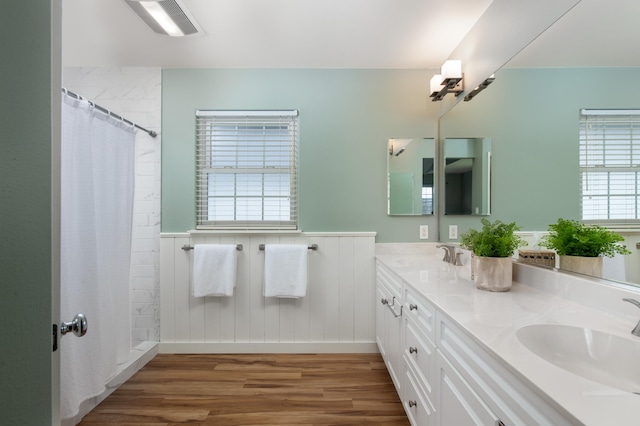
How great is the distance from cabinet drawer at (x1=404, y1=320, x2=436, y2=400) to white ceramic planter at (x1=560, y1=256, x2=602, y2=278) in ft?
2.24

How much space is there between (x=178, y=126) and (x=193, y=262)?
3.70 feet

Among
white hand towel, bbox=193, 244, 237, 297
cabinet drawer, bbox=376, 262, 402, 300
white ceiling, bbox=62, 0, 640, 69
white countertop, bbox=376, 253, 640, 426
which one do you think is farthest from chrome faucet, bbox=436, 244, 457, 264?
white hand towel, bbox=193, 244, 237, 297

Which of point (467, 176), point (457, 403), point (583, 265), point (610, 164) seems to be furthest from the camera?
point (467, 176)

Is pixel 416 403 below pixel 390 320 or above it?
below

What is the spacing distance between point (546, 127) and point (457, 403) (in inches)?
47.7

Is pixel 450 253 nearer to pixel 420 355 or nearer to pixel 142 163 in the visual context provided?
pixel 420 355

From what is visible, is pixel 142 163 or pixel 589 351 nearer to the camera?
pixel 589 351

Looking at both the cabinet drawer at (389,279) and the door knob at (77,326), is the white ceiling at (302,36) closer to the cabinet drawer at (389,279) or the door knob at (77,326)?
the cabinet drawer at (389,279)

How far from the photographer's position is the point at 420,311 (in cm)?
135

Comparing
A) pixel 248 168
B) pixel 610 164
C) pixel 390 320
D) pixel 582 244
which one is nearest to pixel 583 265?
pixel 582 244

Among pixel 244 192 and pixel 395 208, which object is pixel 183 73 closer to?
pixel 244 192

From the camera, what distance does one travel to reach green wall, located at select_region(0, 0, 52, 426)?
17.1 inches

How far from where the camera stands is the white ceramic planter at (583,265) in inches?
44.6

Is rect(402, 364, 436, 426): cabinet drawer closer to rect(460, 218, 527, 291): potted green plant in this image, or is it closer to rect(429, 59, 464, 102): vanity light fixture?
rect(460, 218, 527, 291): potted green plant
